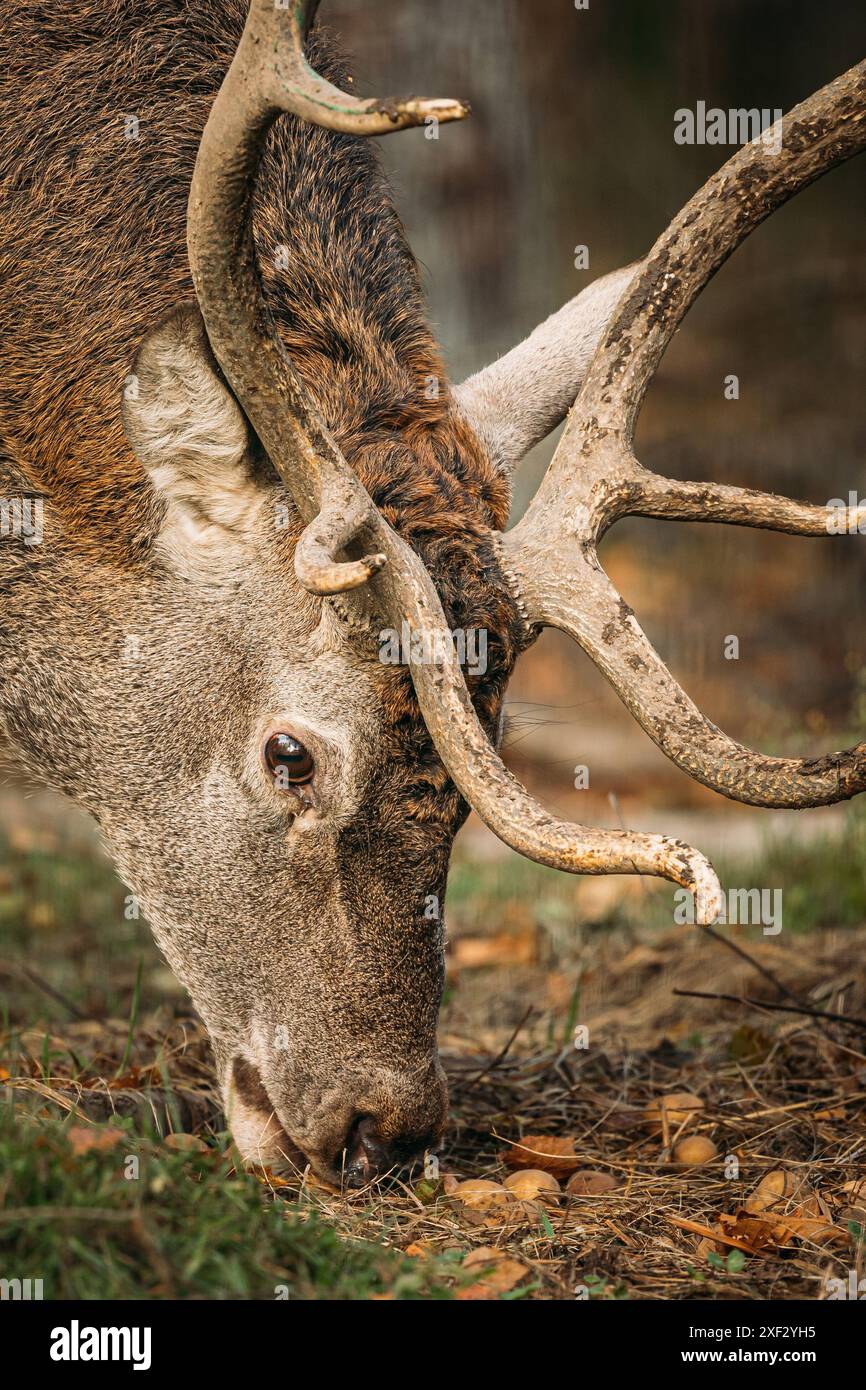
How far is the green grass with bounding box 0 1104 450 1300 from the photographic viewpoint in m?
2.67

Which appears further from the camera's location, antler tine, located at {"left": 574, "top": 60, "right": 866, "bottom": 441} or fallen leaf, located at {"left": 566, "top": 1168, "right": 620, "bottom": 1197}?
fallen leaf, located at {"left": 566, "top": 1168, "right": 620, "bottom": 1197}

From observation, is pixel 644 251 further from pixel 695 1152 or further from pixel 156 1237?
pixel 156 1237

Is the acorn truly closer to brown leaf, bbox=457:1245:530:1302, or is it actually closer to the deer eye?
brown leaf, bbox=457:1245:530:1302

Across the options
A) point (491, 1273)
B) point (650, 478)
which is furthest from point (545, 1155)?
point (650, 478)

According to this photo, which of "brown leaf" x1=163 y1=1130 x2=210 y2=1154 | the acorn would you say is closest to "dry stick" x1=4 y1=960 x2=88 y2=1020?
"brown leaf" x1=163 y1=1130 x2=210 y2=1154

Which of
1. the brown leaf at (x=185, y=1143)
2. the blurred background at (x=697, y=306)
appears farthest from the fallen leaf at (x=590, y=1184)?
the blurred background at (x=697, y=306)

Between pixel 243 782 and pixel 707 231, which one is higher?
pixel 707 231

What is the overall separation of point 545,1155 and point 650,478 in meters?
1.84

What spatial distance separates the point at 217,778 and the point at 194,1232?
133 centimetres

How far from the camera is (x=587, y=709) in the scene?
9.87 metres

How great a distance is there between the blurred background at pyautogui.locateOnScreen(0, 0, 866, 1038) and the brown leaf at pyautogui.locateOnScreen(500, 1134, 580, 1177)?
454cm

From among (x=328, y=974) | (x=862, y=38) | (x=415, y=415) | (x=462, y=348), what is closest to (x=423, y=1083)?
(x=328, y=974)

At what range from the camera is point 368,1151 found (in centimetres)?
379
